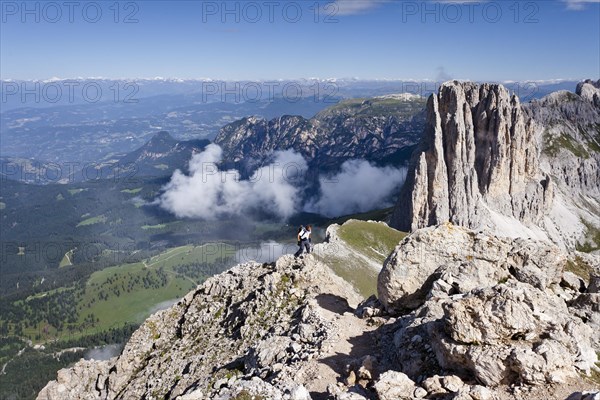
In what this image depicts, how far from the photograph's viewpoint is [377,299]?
3866 centimetres

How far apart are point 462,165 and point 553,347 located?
499 ft

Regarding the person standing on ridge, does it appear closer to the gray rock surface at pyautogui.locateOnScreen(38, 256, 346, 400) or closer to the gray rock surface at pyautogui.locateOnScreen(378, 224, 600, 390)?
the gray rock surface at pyautogui.locateOnScreen(38, 256, 346, 400)

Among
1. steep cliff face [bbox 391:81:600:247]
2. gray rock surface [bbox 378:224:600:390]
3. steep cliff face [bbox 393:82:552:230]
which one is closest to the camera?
gray rock surface [bbox 378:224:600:390]

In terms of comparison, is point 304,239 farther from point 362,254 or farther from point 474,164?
point 474,164

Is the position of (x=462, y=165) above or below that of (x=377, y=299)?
above

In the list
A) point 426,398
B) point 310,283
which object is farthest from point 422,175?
point 426,398

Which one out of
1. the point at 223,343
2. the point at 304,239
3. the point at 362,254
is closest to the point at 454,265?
the point at 304,239

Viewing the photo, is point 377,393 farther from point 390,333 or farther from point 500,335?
point 390,333

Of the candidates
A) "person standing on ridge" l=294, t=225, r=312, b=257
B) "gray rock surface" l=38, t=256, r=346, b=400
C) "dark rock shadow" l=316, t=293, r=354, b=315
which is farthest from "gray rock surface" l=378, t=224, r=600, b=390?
"person standing on ridge" l=294, t=225, r=312, b=257

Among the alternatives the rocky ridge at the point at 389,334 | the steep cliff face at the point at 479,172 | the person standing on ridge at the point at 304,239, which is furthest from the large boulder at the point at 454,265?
the steep cliff face at the point at 479,172

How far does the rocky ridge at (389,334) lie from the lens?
66.7ft

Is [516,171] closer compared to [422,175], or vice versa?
[422,175]

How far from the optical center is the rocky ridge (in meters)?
20.3

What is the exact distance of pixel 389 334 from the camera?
30672 mm
